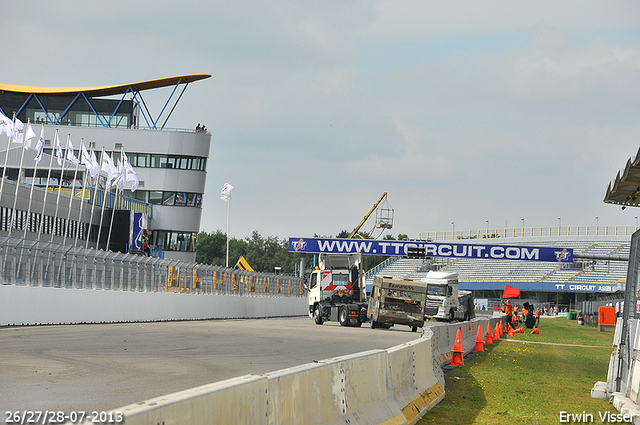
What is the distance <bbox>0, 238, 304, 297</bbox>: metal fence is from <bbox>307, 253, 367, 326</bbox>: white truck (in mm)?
5420

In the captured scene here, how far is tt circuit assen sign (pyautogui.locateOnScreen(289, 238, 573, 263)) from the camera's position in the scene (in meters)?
69.6

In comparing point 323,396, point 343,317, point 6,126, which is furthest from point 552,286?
point 323,396

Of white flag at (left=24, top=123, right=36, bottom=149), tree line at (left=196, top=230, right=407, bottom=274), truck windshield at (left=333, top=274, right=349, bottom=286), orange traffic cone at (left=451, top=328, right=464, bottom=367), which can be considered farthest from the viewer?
tree line at (left=196, top=230, right=407, bottom=274)

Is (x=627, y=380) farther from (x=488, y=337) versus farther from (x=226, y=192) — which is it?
(x=226, y=192)

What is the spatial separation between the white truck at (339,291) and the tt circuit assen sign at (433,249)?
1133 inches

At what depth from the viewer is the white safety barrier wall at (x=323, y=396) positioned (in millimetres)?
4449

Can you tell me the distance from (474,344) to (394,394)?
15823 millimetres

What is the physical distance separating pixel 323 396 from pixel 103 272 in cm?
2382

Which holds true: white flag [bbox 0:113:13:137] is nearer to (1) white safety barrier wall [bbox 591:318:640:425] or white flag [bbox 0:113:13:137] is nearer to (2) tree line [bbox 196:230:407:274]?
(1) white safety barrier wall [bbox 591:318:640:425]

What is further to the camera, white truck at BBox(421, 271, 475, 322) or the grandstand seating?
the grandstand seating

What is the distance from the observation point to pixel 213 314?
40.3 meters

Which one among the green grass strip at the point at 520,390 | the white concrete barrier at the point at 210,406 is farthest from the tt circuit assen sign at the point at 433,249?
the white concrete barrier at the point at 210,406

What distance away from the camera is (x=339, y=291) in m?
38.9

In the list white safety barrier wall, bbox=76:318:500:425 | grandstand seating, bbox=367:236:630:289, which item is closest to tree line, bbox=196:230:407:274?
grandstand seating, bbox=367:236:630:289
